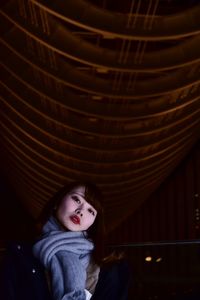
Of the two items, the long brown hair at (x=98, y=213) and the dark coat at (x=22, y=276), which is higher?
the long brown hair at (x=98, y=213)

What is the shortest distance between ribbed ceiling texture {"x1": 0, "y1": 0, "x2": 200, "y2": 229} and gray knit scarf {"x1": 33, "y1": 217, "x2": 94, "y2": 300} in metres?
5.54

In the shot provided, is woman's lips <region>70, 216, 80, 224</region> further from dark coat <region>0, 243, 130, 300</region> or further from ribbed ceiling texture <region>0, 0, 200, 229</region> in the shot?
ribbed ceiling texture <region>0, 0, 200, 229</region>

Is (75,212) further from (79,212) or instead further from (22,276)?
(22,276)

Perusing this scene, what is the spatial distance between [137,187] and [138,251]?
1355 cm

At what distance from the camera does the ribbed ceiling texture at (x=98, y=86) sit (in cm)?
824

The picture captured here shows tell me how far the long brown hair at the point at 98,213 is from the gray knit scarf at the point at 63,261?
0.30ft

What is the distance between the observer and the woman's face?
195 cm

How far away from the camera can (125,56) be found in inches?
376

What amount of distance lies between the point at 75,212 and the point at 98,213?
0.11 metres

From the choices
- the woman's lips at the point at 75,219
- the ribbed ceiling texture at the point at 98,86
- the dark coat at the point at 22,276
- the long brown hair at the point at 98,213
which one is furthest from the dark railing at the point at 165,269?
the ribbed ceiling texture at the point at 98,86

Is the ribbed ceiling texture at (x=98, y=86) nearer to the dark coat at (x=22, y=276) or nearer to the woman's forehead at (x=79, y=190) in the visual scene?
the woman's forehead at (x=79, y=190)

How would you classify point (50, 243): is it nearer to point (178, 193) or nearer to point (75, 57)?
point (75, 57)

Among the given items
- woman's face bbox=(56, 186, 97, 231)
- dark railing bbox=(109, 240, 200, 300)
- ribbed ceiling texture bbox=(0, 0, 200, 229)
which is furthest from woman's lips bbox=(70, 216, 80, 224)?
ribbed ceiling texture bbox=(0, 0, 200, 229)

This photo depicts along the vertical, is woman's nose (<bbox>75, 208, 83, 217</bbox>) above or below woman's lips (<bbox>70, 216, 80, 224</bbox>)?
above
